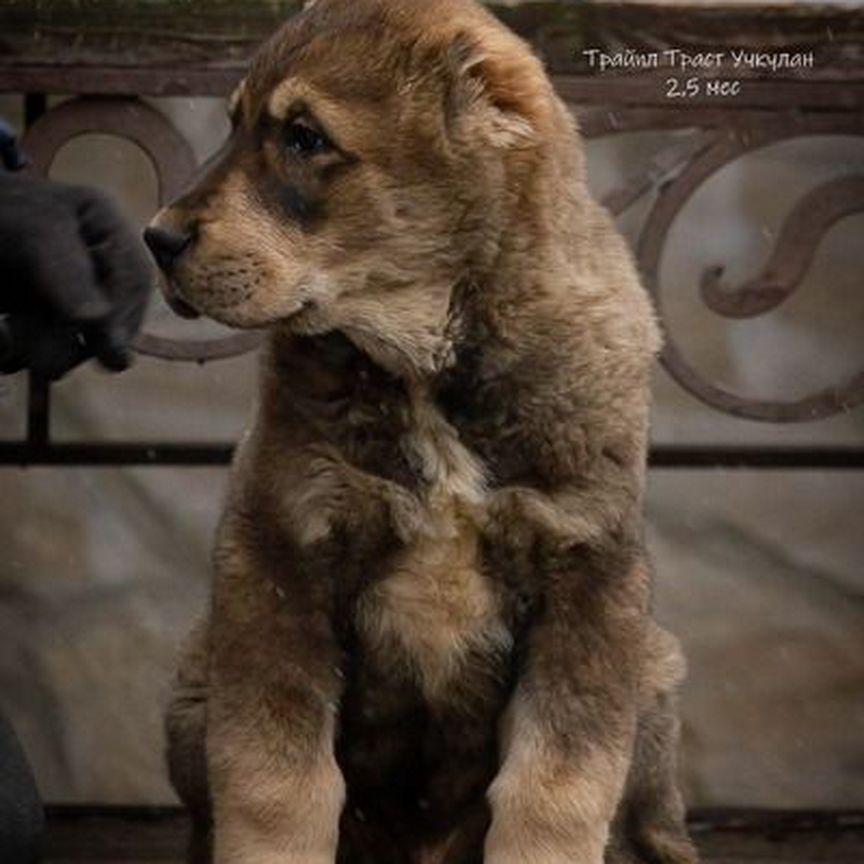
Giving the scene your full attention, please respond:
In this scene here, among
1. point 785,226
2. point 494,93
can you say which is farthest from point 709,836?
point 494,93

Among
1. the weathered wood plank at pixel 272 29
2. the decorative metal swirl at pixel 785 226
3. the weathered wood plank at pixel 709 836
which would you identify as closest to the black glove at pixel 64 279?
the weathered wood plank at pixel 272 29

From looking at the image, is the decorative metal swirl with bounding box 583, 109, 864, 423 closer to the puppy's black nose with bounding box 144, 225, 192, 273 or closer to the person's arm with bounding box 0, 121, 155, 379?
the puppy's black nose with bounding box 144, 225, 192, 273

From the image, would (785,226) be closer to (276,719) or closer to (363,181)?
(363,181)

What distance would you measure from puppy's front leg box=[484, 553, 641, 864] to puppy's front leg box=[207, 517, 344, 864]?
32cm

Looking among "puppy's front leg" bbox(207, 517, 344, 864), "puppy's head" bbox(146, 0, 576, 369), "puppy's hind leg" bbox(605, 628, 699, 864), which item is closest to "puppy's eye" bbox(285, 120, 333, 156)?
"puppy's head" bbox(146, 0, 576, 369)

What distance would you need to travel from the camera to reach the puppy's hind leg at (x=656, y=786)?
5.23 meters

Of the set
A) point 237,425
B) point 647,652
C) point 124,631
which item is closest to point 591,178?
point 237,425

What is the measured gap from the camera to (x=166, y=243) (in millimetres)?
4641

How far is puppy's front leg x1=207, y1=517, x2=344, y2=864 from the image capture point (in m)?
4.75

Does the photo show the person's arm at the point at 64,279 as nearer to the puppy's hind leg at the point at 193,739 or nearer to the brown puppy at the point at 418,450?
the brown puppy at the point at 418,450

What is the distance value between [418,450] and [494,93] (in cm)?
60

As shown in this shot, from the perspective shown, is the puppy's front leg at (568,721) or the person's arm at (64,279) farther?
the puppy's front leg at (568,721)

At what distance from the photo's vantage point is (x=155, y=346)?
247 inches

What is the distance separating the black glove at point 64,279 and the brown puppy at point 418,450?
1.46 ft
